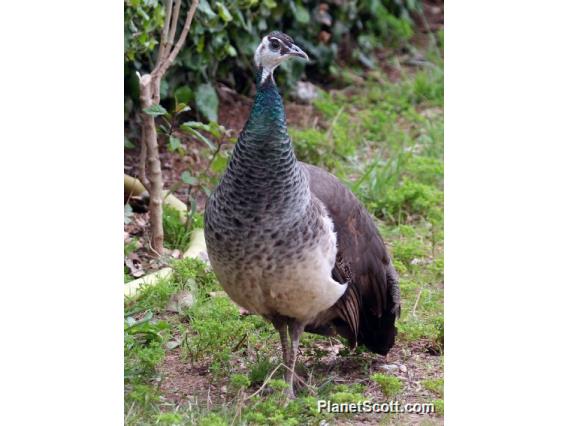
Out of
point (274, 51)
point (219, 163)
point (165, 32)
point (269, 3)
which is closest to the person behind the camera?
point (274, 51)

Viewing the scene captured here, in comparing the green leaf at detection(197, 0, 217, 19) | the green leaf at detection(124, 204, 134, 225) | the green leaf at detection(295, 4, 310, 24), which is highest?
the green leaf at detection(197, 0, 217, 19)

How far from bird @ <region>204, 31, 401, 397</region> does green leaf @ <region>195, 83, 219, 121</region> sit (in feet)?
7.27

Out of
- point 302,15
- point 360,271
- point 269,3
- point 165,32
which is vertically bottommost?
point 360,271

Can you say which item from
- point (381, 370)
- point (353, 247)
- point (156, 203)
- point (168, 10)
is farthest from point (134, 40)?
point (381, 370)

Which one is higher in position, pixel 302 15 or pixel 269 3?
pixel 269 3

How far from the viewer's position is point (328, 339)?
5059 mm

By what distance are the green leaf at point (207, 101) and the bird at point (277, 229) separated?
7.27 feet

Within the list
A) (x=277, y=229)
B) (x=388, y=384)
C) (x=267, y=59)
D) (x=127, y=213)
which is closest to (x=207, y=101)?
(x=127, y=213)

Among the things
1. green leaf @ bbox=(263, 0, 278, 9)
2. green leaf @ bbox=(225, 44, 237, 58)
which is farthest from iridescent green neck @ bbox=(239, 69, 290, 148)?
green leaf @ bbox=(263, 0, 278, 9)

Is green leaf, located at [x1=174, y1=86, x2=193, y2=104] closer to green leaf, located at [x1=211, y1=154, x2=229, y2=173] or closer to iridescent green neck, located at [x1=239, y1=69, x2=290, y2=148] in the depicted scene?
green leaf, located at [x1=211, y1=154, x2=229, y2=173]

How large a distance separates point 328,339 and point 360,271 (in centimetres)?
64

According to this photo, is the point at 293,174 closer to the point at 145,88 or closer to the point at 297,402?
the point at 297,402

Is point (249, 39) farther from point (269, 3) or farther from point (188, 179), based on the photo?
point (188, 179)

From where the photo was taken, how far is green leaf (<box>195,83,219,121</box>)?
6590 mm
